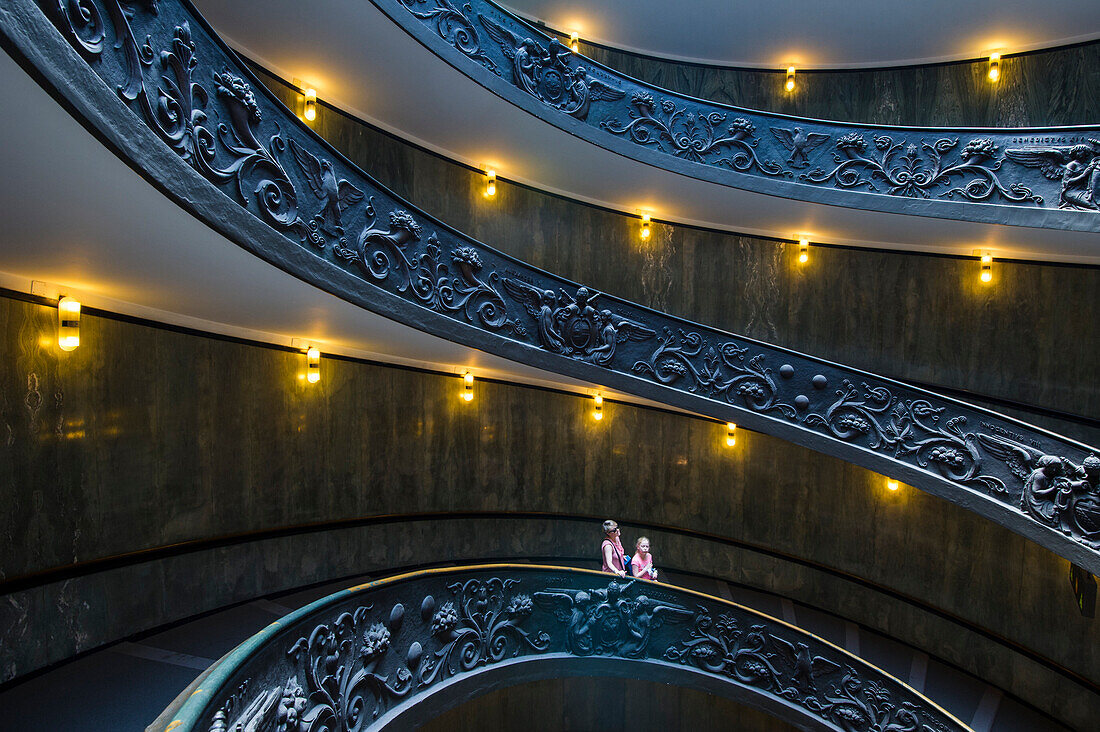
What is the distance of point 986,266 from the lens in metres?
10.1

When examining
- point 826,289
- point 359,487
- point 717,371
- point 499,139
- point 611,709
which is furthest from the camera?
point 826,289

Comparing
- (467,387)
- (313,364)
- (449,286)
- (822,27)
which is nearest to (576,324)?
(449,286)

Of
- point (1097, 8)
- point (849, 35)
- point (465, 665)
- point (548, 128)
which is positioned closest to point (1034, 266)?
point (1097, 8)

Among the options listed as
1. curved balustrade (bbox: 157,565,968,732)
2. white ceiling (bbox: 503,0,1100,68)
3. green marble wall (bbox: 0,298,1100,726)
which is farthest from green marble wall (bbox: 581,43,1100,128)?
curved balustrade (bbox: 157,565,968,732)

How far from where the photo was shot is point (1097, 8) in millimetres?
9727

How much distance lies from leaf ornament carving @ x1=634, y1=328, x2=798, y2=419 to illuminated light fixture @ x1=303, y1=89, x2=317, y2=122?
5.17 metres

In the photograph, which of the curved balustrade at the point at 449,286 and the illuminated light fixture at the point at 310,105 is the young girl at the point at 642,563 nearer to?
the curved balustrade at the point at 449,286

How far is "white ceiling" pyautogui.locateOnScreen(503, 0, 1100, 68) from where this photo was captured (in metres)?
10.1

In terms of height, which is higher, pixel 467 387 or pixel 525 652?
pixel 467 387

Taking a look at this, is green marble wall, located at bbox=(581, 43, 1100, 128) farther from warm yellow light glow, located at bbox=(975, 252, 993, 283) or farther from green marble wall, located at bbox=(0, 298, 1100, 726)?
green marble wall, located at bbox=(0, 298, 1100, 726)

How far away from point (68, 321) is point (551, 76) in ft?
20.6

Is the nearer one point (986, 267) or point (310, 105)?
point (310, 105)

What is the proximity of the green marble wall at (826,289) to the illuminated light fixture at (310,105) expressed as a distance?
0.51 meters

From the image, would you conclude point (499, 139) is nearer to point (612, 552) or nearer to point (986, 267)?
point (612, 552)
